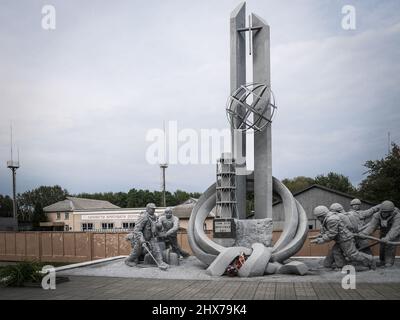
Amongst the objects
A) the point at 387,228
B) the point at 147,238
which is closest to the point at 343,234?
the point at 387,228

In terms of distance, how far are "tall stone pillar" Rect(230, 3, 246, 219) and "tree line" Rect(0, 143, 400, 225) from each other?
54.5 ft

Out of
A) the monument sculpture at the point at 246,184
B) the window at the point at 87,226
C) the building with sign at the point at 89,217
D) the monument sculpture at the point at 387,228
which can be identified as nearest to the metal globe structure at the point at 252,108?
the monument sculpture at the point at 246,184

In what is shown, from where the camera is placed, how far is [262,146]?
16.8 m

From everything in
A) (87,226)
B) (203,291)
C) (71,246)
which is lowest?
(87,226)

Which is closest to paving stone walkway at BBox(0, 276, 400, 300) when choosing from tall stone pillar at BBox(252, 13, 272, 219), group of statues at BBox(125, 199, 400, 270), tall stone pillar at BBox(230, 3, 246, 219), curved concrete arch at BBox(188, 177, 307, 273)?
curved concrete arch at BBox(188, 177, 307, 273)

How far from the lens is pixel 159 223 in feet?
53.5

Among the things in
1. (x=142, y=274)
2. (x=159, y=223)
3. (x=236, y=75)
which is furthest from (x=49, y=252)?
(x=236, y=75)

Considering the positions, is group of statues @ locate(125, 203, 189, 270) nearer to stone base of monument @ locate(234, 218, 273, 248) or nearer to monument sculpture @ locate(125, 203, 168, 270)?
monument sculpture @ locate(125, 203, 168, 270)

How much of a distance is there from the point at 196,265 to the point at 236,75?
715 centimetres

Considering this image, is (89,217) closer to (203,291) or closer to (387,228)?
(387,228)

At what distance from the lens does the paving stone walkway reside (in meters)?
9.93

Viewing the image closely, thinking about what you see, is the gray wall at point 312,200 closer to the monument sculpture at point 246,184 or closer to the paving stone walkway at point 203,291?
the monument sculpture at point 246,184

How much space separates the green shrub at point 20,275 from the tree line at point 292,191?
79.4 feet

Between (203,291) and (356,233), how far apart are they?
6391 millimetres
